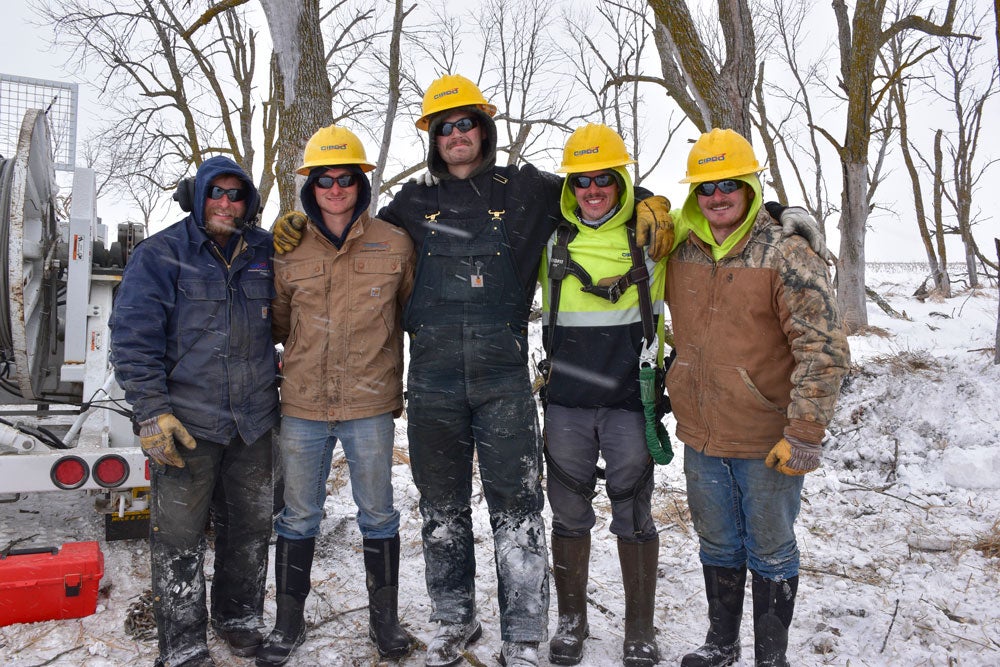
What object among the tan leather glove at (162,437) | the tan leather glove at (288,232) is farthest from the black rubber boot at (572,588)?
the tan leather glove at (288,232)

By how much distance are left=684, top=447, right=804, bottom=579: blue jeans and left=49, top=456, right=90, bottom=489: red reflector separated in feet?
10.2

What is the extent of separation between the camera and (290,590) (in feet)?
10.5

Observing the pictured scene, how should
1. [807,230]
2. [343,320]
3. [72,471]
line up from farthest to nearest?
[72,471] → [343,320] → [807,230]

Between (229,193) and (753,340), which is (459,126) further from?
(753,340)

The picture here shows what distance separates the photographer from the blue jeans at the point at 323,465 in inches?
125

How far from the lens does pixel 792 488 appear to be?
2.82 metres

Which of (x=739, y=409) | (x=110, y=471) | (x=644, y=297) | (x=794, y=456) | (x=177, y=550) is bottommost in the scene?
(x=177, y=550)

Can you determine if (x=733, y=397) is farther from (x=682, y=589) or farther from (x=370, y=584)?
(x=370, y=584)

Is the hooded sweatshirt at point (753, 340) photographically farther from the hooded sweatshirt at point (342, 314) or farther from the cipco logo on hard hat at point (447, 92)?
the hooded sweatshirt at point (342, 314)

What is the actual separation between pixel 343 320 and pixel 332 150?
821mm

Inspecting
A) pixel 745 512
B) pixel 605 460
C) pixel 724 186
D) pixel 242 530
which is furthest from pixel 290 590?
pixel 724 186

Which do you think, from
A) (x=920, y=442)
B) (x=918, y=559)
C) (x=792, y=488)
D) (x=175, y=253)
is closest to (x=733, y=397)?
(x=792, y=488)

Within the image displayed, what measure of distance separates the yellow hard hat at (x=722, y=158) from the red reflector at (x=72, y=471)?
11.0 ft

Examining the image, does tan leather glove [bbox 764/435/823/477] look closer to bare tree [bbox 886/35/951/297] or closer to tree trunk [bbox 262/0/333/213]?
tree trunk [bbox 262/0/333/213]
